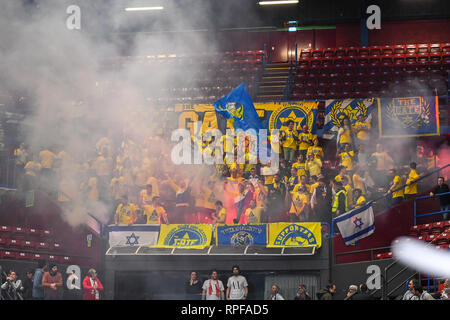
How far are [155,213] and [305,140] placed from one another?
3.51 meters

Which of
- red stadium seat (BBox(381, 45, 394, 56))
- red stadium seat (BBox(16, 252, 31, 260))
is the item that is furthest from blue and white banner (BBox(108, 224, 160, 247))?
red stadium seat (BBox(381, 45, 394, 56))

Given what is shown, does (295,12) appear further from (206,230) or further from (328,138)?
(206,230)

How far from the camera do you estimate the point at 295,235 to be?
1173 cm

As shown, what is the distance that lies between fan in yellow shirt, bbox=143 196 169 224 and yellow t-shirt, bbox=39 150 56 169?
2.06 metres

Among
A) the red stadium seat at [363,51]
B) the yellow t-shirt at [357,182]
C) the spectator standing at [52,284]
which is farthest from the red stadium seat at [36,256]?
the red stadium seat at [363,51]

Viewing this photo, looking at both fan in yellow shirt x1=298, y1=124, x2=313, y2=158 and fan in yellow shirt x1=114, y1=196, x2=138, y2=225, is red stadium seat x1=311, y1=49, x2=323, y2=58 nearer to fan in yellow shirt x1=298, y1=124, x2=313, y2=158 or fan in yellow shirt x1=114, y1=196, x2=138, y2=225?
fan in yellow shirt x1=298, y1=124, x2=313, y2=158

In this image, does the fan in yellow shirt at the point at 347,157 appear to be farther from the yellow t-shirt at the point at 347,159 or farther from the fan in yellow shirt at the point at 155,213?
the fan in yellow shirt at the point at 155,213

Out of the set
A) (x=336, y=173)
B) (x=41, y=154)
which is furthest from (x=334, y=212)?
(x=41, y=154)

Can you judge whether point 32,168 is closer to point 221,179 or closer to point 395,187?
point 221,179

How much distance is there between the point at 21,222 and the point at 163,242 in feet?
8.51

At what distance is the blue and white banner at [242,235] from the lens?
11.9m

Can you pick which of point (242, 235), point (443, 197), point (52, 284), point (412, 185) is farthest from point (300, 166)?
point (52, 284)

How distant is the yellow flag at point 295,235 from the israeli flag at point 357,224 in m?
0.41

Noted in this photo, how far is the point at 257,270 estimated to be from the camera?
11906mm
